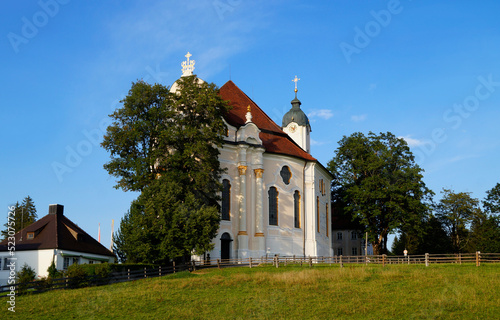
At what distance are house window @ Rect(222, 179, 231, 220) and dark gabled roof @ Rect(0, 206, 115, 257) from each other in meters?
11.9

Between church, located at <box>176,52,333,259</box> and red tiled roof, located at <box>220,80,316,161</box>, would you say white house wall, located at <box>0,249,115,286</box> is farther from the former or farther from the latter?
red tiled roof, located at <box>220,80,316,161</box>

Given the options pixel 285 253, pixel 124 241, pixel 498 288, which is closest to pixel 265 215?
pixel 285 253

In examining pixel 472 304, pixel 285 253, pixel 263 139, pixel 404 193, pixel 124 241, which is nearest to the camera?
pixel 472 304

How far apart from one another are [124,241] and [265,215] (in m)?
13.9

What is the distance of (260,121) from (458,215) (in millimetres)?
31700

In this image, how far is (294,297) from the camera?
79.8 feet

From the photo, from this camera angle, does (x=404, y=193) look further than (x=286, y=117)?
No

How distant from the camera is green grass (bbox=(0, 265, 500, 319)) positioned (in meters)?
21.5

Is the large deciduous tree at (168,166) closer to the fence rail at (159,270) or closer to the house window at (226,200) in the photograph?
the fence rail at (159,270)

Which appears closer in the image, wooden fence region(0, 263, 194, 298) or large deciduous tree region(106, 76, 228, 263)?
wooden fence region(0, 263, 194, 298)

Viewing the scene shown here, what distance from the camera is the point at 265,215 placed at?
43.6 metres

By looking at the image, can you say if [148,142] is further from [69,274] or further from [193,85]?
[69,274]

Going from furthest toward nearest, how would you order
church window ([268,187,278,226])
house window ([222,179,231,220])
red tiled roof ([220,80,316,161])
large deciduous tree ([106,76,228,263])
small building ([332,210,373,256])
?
small building ([332,210,373,256])
red tiled roof ([220,80,316,161])
church window ([268,187,278,226])
house window ([222,179,231,220])
large deciduous tree ([106,76,228,263])

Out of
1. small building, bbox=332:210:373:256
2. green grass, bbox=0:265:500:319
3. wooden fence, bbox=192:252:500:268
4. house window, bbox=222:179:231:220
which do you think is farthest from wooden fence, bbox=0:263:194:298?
small building, bbox=332:210:373:256
